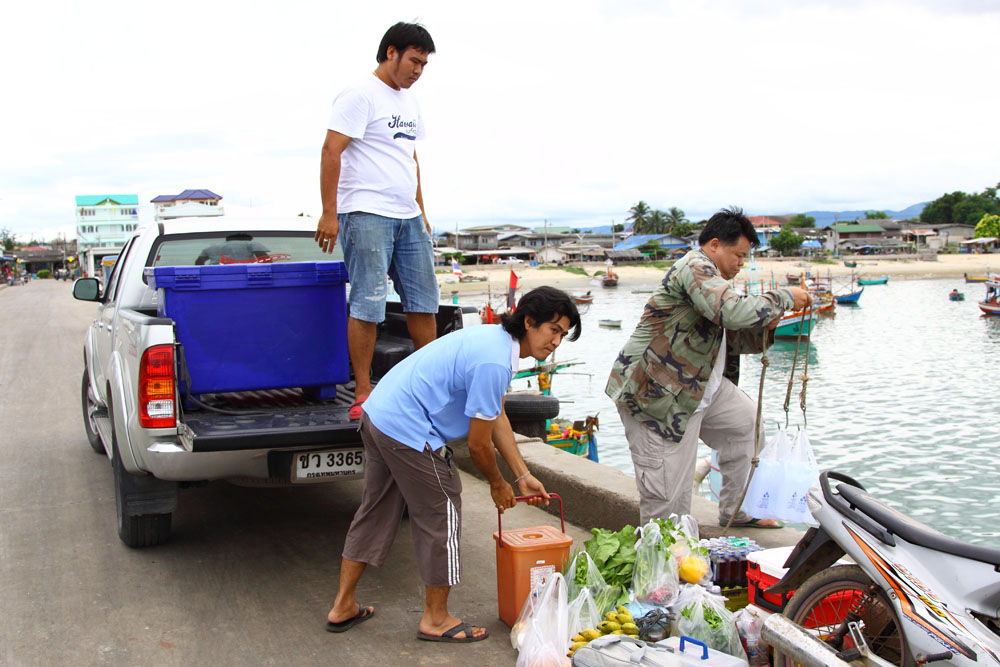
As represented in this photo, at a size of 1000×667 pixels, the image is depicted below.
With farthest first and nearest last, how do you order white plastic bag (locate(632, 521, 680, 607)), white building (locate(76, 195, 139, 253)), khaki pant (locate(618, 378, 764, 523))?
white building (locate(76, 195, 139, 253)) < khaki pant (locate(618, 378, 764, 523)) < white plastic bag (locate(632, 521, 680, 607))

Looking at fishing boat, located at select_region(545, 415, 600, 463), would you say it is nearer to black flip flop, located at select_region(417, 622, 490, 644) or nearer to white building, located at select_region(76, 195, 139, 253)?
black flip flop, located at select_region(417, 622, 490, 644)

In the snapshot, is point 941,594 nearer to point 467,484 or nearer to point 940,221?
point 467,484

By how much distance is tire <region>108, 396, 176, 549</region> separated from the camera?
4.59m

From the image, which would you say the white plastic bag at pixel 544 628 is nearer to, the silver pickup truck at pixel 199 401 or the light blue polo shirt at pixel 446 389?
the light blue polo shirt at pixel 446 389

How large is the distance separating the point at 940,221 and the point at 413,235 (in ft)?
559

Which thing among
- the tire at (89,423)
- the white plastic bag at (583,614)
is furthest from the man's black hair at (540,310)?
the tire at (89,423)

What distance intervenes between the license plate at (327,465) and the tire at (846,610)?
7.51 ft

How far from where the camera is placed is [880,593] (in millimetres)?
2799

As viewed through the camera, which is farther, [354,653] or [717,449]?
[717,449]

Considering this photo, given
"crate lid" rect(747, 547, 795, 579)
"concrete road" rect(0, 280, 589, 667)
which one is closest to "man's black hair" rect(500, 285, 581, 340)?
"crate lid" rect(747, 547, 795, 579)

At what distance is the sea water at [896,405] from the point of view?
15633 mm

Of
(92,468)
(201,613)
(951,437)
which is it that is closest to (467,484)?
(201,613)

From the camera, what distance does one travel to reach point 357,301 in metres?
4.48

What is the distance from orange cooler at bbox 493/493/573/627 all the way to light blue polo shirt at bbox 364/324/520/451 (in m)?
0.53
